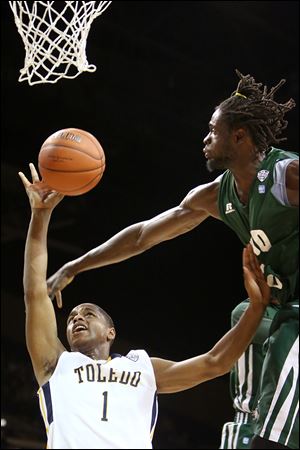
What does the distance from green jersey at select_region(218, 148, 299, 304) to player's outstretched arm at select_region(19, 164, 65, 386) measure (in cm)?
95

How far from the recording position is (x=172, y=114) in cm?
980

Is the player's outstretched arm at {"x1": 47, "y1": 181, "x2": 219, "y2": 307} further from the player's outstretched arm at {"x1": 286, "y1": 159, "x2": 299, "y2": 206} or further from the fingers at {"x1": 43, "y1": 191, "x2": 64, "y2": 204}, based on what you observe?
the player's outstretched arm at {"x1": 286, "y1": 159, "x2": 299, "y2": 206}

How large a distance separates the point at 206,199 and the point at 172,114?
20.5ft

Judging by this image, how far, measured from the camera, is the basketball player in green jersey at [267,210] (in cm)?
292

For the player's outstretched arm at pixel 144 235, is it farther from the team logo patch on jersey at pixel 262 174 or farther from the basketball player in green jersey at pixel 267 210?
the team logo patch on jersey at pixel 262 174

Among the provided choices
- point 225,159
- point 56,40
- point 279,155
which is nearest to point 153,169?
point 56,40

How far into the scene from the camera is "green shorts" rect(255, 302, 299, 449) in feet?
9.47

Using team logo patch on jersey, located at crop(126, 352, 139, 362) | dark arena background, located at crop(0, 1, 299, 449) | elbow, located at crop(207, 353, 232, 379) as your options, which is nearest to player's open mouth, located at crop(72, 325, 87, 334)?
team logo patch on jersey, located at crop(126, 352, 139, 362)

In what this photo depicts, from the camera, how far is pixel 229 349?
319 cm

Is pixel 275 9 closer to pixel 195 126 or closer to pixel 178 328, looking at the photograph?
pixel 195 126

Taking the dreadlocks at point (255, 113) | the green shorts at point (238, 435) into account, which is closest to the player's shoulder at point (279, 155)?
the dreadlocks at point (255, 113)

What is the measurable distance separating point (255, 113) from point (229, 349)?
920 mm

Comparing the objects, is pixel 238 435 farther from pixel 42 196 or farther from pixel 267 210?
pixel 42 196

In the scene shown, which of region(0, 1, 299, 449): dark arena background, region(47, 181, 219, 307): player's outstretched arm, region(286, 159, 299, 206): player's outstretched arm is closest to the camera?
region(286, 159, 299, 206): player's outstretched arm
